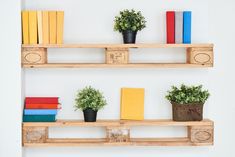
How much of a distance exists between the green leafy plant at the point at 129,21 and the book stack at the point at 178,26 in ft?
0.58

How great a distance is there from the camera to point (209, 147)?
3.09 m

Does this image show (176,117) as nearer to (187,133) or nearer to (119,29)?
(187,133)

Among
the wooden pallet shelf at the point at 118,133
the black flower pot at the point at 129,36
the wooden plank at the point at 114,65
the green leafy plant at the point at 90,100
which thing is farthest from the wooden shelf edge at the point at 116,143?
the black flower pot at the point at 129,36

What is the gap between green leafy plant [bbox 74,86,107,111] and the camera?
9.50ft

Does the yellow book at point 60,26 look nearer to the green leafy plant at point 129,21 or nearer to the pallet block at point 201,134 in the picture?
the green leafy plant at point 129,21

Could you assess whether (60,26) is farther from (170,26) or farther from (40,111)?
(170,26)

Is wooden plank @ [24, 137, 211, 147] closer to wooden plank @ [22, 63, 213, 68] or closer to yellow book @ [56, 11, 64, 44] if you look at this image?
wooden plank @ [22, 63, 213, 68]

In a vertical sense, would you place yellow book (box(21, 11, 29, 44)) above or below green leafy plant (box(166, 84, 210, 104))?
above

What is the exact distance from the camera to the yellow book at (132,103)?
301 cm

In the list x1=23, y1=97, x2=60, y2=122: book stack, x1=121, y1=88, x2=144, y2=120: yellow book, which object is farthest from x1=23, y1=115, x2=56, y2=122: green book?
x1=121, y1=88, x2=144, y2=120: yellow book

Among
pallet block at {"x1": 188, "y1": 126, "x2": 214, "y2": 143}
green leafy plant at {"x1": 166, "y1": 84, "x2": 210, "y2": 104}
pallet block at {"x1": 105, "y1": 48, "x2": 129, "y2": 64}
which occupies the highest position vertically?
pallet block at {"x1": 105, "y1": 48, "x2": 129, "y2": 64}

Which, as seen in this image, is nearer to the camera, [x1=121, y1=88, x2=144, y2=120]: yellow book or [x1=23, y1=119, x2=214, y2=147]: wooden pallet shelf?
[x1=23, y1=119, x2=214, y2=147]: wooden pallet shelf

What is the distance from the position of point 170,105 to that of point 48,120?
86 centimetres
